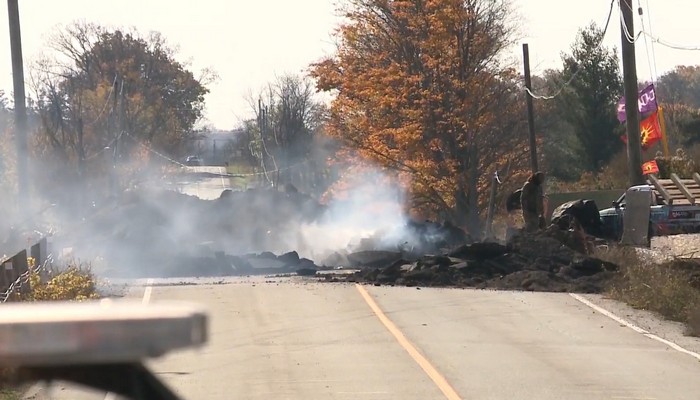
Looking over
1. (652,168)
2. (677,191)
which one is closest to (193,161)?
(652,168)

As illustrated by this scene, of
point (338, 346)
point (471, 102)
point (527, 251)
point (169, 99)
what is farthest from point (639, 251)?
point (169, 99)

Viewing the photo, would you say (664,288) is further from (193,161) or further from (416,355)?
(193,161)

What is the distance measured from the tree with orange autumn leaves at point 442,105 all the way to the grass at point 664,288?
75.3ft

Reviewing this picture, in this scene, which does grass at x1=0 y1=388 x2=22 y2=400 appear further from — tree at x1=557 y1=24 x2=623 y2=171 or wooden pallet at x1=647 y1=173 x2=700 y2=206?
tree at x1=557 y1=24 x2=623 y2=171

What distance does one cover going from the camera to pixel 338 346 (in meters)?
15.7

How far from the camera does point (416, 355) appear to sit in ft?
48.4

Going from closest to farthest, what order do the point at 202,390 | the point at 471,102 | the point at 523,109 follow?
the point at 202,390
the point at 471,102
the point at 523,109

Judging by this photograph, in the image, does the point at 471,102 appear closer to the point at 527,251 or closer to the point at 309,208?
the point at 309,208

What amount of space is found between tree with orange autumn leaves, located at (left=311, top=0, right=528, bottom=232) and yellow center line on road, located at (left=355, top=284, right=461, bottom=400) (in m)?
25.8

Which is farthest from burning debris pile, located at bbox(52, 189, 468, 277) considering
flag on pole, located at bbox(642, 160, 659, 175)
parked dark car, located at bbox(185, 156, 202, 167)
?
parked dark car, located at bbox(185, 156, 202, 167)

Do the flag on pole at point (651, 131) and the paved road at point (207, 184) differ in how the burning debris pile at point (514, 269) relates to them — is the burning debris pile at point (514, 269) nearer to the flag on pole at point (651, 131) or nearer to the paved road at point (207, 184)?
the flag on pole at point (651, 131)

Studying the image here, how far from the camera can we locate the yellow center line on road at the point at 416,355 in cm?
1220

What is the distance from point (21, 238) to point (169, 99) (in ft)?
214

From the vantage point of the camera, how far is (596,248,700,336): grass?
18984mm
